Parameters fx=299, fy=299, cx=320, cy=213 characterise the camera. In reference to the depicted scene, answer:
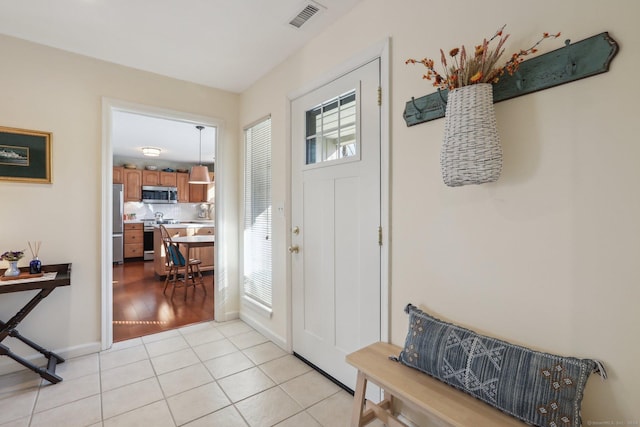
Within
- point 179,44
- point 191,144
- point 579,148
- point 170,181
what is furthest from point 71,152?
point 170,181

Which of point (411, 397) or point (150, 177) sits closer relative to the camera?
point (411, 397)

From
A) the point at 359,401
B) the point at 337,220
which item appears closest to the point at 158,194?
the point at 337,220

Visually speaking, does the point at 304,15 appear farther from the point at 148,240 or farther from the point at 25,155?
the point at 148,240

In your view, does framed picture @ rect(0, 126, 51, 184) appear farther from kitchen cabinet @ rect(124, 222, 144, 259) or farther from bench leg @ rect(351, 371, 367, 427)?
kitchen cabinet @ rect(124, 222, 144, 259)

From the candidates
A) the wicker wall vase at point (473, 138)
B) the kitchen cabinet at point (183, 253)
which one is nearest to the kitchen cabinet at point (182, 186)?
the kitchen cabinet at point (183, 253)

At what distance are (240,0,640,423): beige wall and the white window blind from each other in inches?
60.3

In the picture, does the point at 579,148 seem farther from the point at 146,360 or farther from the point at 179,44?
the point at 146,360

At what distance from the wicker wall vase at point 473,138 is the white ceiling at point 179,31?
1.22 m

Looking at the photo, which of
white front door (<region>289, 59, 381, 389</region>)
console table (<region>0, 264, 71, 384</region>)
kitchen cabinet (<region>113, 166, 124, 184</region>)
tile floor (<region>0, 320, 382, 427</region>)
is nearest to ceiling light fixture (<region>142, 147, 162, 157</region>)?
kitchen cabinet (<region>113, 166, 124, 184</region>)

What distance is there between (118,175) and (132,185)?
1.20 ft

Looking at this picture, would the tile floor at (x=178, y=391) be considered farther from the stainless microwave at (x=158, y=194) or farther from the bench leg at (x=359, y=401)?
the stainless microwave at (x=158, y=194)

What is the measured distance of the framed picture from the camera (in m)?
2.30

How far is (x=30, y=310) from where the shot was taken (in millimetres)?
2188

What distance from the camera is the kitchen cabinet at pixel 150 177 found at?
24.4ft
